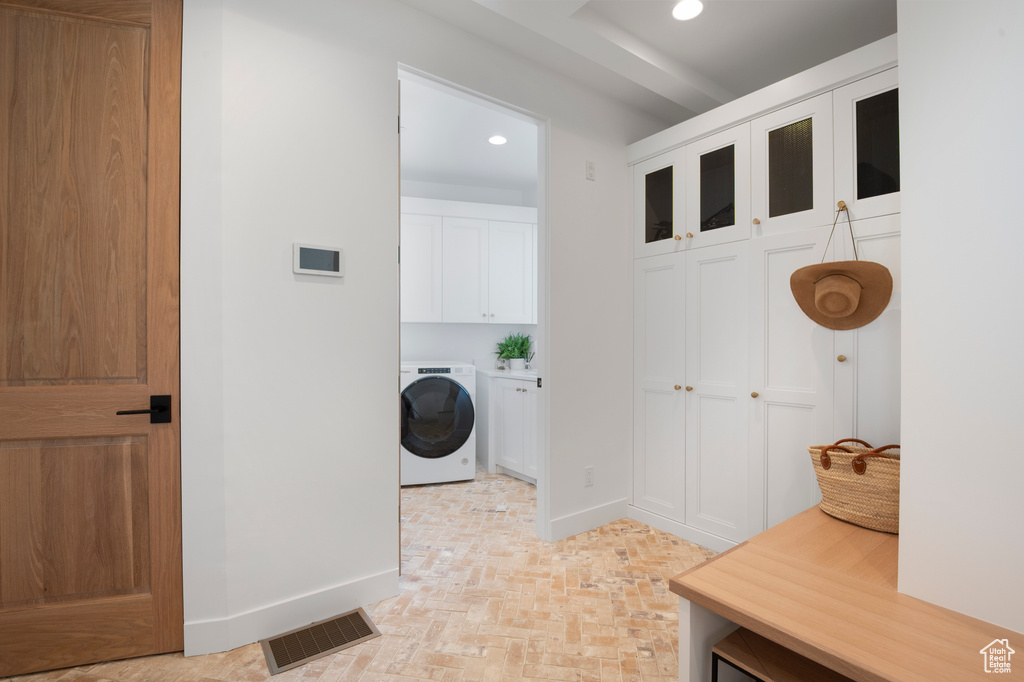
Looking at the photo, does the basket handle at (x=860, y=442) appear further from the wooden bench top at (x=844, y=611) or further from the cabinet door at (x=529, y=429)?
the cabinet door at (x=529, y=429)

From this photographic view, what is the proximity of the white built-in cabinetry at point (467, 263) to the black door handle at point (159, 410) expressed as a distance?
2.45 m

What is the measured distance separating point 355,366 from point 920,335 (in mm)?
1859

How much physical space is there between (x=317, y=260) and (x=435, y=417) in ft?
6.82

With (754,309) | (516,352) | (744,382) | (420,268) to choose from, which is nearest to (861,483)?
(744,382)

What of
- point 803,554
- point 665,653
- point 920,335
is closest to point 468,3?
point 920,335

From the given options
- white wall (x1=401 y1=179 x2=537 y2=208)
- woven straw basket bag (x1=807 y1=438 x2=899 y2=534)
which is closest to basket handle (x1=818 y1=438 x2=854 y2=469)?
woven straw basket bag (x1=807 y1=438 x2=899 y2=534)

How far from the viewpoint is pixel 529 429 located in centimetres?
373

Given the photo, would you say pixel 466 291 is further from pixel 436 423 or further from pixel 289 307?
pixel 289 307

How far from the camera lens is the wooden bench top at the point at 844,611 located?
0.99m

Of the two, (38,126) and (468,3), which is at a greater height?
(468,3)

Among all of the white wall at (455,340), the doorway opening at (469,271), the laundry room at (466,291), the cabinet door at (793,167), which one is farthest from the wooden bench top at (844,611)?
the white wall at (455,340)

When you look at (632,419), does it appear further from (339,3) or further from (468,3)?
(339,3)

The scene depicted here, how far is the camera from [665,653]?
1.70 metres

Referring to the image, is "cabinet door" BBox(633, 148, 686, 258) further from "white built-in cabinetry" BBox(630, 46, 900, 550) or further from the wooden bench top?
the wooden bench top
